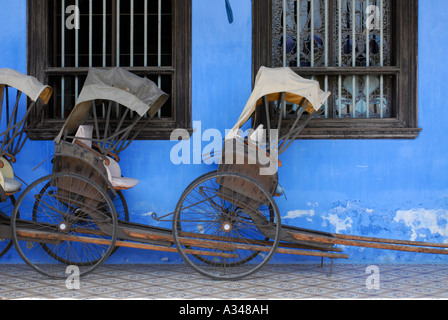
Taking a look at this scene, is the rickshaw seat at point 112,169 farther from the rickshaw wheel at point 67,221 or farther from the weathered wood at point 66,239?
the weathered wood at point 66,239

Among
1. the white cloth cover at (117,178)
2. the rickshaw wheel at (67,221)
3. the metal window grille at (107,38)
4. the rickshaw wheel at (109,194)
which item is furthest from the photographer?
the metal window grille at (107,38)

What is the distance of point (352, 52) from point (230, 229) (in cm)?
266

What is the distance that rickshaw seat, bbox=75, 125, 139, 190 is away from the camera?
232 inches

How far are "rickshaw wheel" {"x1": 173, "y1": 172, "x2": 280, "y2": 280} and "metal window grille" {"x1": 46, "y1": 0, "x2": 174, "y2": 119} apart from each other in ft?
4.69

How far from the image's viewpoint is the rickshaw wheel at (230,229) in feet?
18.8

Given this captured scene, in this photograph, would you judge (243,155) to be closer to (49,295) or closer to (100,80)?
(100,80)

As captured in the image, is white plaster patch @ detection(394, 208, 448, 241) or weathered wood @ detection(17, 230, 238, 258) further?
white plaster patch @ detection(394, 208, 448, 241)

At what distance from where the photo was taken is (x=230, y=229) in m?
5.77

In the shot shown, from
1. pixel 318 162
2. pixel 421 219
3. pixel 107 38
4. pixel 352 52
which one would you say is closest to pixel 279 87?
pixel 318 162

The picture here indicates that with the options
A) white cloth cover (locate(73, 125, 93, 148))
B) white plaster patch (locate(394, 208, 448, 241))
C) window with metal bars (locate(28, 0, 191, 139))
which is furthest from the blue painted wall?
white cloth cover (locate(73, 125, 93, 148))

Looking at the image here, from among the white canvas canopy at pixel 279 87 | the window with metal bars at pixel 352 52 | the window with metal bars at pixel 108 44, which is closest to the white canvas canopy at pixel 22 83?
the window with metal bars at pixel 108 44

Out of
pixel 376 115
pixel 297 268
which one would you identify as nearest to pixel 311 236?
pixel 297 268

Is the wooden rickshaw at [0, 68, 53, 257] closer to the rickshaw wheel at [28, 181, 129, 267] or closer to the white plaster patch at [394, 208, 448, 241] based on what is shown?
the rickshaw wheel at [28, 181, 129, 267]

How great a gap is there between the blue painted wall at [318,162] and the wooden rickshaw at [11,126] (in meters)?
0.35
